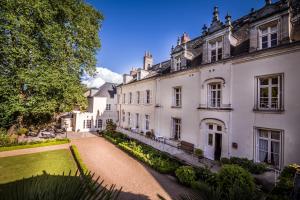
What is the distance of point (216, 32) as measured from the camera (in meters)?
10.6

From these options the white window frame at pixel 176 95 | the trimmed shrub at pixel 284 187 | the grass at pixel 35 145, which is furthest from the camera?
the white window frame at pixel 176 95

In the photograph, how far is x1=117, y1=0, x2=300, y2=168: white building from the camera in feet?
24.7

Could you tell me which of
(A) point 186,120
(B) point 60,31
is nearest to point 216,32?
(A) point 186,120

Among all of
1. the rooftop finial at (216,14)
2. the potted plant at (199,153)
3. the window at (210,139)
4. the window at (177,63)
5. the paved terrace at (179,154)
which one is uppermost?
the rooftop finial at (216,14)

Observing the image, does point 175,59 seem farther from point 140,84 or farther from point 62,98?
point 62,98

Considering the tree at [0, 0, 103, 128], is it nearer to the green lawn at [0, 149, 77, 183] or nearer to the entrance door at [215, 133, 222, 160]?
the green lawn at [0, 149, 77, 183]

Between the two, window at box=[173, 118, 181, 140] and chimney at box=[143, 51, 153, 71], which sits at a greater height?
chimney at box=[143, 51, 153, 71]

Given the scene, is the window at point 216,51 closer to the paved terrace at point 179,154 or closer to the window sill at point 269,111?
the window sill at point 269,111

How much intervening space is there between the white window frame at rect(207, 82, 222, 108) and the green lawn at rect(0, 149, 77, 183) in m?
10.3

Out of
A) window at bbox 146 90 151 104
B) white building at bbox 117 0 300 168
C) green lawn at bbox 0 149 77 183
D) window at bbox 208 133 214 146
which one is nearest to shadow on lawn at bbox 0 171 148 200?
green lawn at bbox 0 149 77 183

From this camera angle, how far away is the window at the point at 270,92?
7.84m

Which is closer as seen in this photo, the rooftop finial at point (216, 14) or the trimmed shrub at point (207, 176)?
the trimmed shrub at point (207, 176)

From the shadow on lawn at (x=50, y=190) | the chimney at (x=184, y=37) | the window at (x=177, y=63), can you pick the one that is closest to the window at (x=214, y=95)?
the window at (x=177, y=63)

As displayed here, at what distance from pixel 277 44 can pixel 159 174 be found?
9816 millimetres
